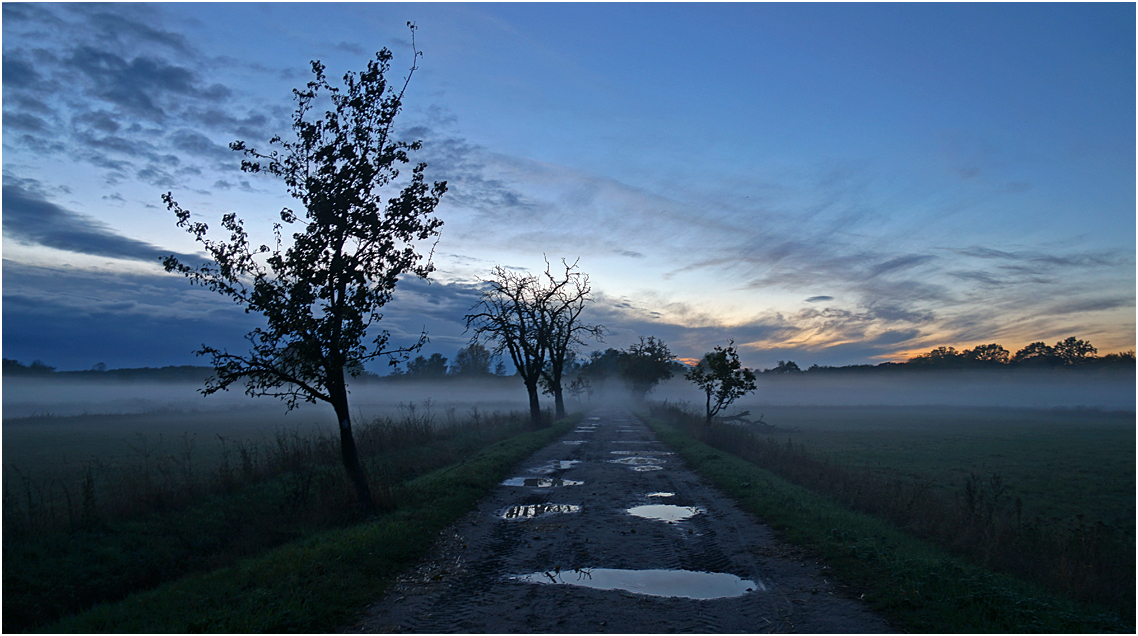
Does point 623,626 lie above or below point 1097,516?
above

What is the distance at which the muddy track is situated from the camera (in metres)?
5.86

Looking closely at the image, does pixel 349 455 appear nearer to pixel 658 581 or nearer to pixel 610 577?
pixel 610 577

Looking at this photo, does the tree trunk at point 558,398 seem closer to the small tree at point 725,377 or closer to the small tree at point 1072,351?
the small tree at point 725,377

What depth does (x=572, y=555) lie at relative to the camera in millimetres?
8352

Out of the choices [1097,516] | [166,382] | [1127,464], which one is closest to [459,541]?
[1097,516]

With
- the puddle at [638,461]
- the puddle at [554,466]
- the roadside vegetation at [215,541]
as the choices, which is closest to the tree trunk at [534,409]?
the puddle at [638,461]

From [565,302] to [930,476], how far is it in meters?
26.8

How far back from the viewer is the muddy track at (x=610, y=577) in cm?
586

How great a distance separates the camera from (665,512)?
11.5m

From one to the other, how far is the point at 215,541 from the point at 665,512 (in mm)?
8742

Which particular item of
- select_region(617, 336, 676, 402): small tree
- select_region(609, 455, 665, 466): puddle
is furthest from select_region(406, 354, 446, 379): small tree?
select_region(609, 455, 665, 466): puddle

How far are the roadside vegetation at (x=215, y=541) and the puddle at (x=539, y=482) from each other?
582 mm

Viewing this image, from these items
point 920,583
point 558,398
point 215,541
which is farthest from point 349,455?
point 558,398

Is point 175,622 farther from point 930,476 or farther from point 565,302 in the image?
point 565,302
